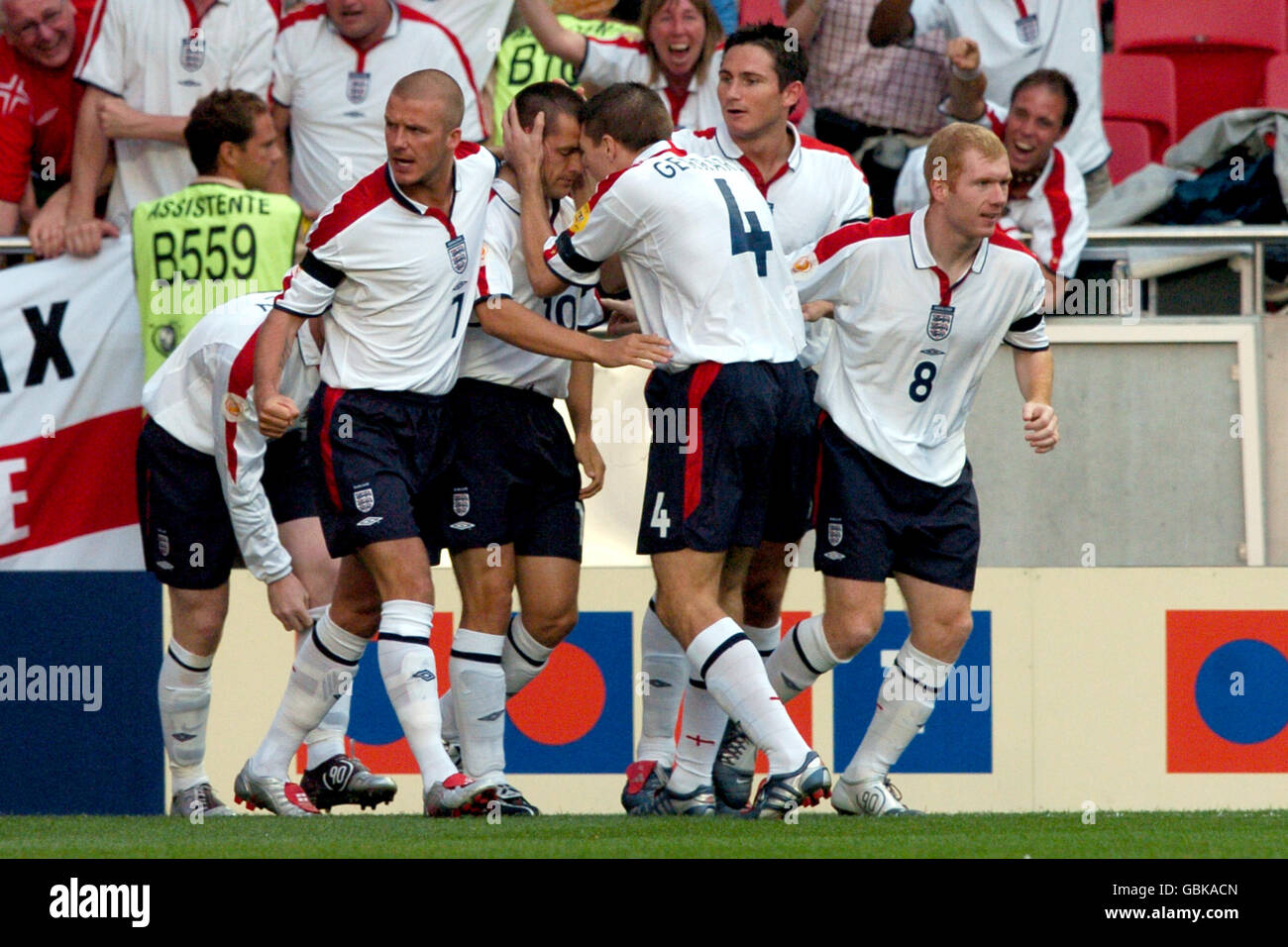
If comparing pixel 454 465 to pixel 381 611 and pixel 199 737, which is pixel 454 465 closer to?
pixel 381 611

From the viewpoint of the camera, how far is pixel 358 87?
8.18 m

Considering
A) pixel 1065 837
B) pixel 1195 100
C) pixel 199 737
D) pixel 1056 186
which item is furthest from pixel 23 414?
pixel 1195 100

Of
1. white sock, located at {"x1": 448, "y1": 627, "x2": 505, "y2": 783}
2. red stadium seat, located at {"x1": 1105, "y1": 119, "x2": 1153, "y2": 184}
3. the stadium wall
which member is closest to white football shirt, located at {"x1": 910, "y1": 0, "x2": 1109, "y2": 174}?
red stadium seat, located at {"x1": 1105, "y1": 119, "x2": 1153, "y2": 184}

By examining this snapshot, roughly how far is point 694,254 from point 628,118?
22.5 inches

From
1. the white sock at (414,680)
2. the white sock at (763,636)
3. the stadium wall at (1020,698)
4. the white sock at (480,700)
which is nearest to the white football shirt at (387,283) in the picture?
the white sock at (414,680)

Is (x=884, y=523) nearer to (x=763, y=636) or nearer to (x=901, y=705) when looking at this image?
(x=901, y=705)

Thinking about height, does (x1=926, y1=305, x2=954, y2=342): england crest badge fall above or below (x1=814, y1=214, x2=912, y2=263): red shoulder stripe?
below

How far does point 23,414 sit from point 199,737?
7.15 feet

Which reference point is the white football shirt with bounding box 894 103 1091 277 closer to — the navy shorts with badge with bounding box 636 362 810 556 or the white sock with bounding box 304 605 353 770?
the navy shorts with badge with bounding box 636 362 810 556

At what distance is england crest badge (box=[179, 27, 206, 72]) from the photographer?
8.13 metres

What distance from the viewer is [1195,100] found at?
33.5 feet

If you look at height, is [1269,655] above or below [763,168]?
below

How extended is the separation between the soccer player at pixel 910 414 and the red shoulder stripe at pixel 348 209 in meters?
1.26

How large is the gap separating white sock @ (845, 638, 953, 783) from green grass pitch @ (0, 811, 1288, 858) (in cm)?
22
